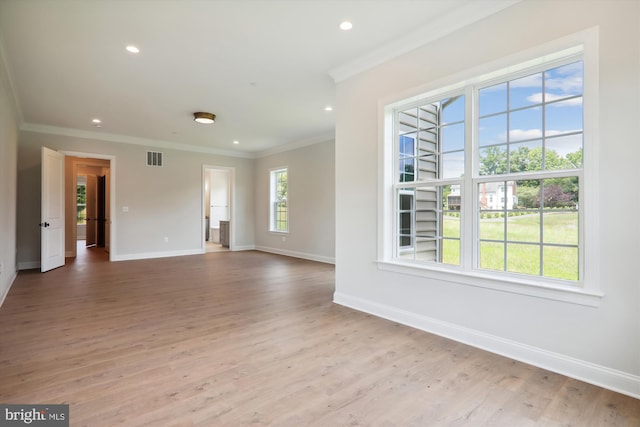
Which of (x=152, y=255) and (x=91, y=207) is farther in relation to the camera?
(x=91, y=207)

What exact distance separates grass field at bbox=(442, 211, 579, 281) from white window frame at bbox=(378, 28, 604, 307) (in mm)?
71

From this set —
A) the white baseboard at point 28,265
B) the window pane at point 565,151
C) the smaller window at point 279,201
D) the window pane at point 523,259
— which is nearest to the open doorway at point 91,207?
the white baseboard at point 28,265

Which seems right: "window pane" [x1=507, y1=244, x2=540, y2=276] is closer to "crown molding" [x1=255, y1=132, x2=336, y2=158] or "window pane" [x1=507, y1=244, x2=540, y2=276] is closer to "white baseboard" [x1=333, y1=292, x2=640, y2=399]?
"white baseboard" [x1=333, y1=292, x2=640, y2=399]

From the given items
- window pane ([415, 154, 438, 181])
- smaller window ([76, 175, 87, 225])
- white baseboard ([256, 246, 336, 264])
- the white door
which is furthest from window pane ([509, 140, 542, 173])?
smaller window ([76, 175, 87, 225])

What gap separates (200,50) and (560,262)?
12.5 feet

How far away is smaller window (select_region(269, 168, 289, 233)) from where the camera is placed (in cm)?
852

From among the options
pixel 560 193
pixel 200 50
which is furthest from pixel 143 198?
pixel 560 193

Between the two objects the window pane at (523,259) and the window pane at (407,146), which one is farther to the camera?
the window pane at (407,146)

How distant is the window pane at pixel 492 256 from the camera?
8.86ft

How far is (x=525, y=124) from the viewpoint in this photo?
2.60m

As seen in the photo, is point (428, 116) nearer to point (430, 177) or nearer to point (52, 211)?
point (430, 177)

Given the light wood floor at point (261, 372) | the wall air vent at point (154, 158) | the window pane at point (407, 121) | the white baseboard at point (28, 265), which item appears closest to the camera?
the light wood floor at point (261, 372)

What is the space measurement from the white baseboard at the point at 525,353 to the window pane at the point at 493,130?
63.8 inches

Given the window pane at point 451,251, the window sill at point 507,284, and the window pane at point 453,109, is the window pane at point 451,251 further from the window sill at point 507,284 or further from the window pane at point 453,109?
the window pane at point 453,109
